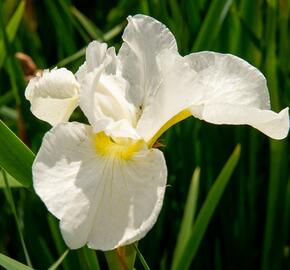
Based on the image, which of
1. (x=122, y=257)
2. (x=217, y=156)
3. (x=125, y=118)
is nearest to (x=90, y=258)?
(x=122, y=257)

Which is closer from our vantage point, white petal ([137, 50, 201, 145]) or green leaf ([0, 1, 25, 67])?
white petal ([137, 50, 201, 145])

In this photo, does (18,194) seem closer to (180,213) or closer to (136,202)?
(180,213)

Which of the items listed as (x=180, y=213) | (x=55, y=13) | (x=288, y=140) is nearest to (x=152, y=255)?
(x=180, y=213)

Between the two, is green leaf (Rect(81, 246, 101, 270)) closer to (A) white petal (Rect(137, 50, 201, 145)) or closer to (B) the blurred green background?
(A) white petal (Rect(137, 50, 201, 145))

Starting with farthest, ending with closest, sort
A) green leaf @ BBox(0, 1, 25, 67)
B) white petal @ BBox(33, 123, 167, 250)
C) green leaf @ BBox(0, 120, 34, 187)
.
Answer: green leaf @ BBox(0, 1, 25, 67) < green leaf @ BBox(0, 120, 34, 187) < white petal @ BBox(33, 123, 167, 250)

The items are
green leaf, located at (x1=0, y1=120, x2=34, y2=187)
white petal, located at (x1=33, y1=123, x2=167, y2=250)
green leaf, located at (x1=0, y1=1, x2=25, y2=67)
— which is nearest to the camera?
white petal, located at (x1=33, y1=123, x2=167, y2=250)

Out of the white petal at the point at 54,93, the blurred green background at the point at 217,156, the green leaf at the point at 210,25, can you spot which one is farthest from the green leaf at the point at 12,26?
the white petal at the point at 54,93

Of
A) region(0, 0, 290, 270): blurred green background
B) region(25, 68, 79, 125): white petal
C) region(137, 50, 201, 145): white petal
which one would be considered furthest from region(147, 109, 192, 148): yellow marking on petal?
region(0, 0, 290, 270): blurred green background
